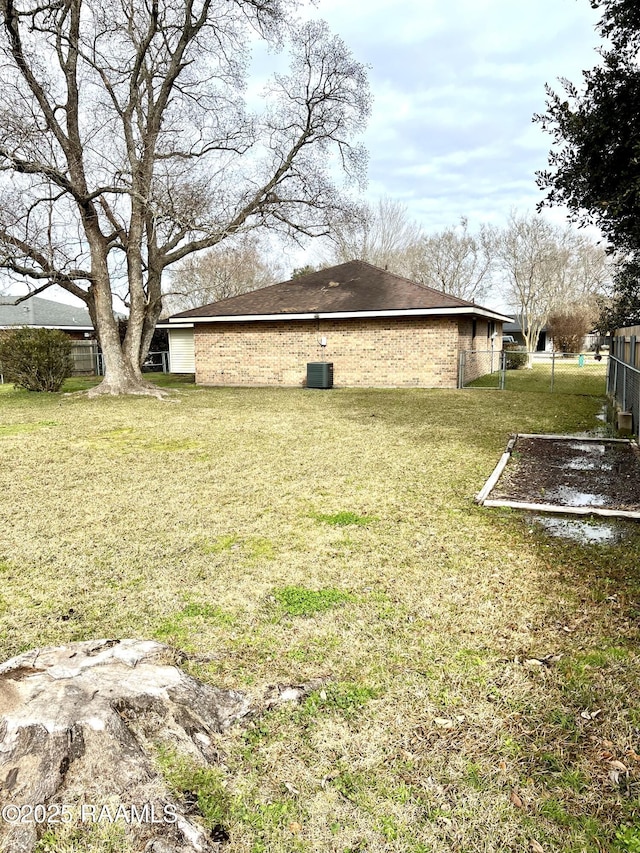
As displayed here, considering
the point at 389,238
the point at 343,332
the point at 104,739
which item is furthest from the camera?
the point at 389,238

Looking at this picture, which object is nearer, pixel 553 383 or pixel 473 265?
pixel 553 383

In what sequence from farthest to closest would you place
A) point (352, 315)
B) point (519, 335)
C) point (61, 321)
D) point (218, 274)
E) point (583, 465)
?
point (519, 335)
point (218, 274)
point (61, 321)
point (352, 315)
point (583, 465)

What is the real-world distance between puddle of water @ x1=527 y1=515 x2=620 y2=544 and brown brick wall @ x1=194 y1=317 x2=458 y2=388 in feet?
41.1

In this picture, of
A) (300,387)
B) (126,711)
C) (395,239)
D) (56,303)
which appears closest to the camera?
(126,711)

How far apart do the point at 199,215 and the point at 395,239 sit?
3047 cm

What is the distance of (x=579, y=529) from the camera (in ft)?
14.6

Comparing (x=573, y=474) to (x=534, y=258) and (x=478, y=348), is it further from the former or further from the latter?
(x=534, y=258)

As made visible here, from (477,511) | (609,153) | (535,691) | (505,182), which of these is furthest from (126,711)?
(505,182)

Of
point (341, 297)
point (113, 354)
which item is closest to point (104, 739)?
point (113, 354)

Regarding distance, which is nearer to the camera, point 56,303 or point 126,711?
point 126,711

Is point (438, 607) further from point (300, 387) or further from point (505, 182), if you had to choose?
point (505, 182)

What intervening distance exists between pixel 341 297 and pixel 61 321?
69.1 feet

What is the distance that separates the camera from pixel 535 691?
7.90 feet

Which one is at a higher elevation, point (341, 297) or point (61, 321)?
point (61, 321)
